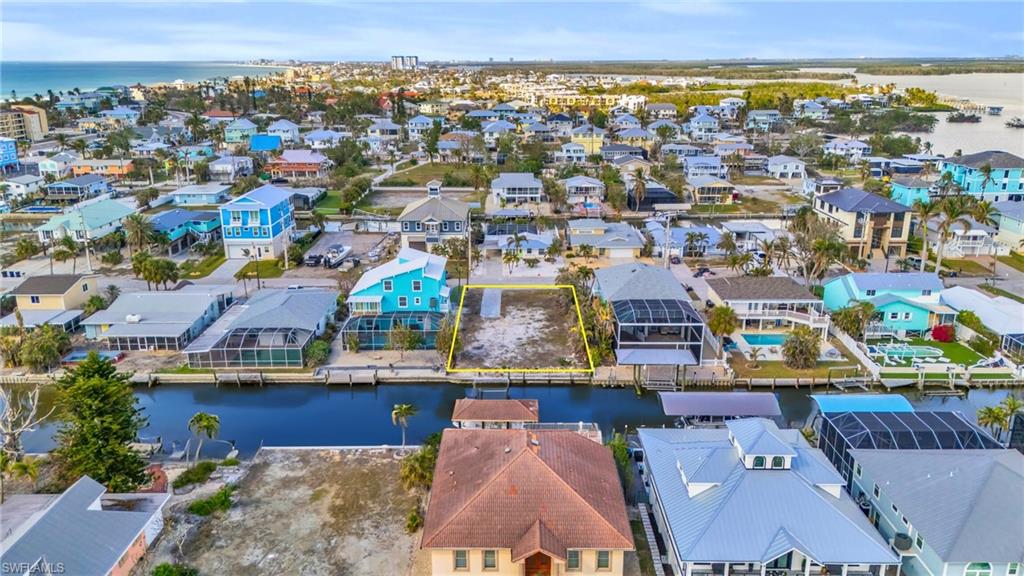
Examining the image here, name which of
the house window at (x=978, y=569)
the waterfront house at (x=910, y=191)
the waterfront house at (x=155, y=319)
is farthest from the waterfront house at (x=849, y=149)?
the house window at (x=978, y=569)

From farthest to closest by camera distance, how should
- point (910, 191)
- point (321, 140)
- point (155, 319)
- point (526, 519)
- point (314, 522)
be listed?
point (321, 140) → point (910, 191) → point (155, 319) → point (314, 522) → point (526, 519)

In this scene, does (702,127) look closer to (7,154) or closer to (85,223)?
(85,223)

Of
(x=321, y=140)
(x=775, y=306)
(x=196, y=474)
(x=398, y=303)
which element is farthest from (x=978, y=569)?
(x=321, y=140)

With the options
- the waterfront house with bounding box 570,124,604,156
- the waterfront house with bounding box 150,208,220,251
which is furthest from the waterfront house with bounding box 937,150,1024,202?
the waterfront house with bounding box 150,208,220,251

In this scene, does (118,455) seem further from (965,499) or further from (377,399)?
(965,499)

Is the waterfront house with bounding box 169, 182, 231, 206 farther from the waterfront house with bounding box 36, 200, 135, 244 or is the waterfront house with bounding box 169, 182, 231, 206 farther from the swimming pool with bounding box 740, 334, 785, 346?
the swimming pool with bounding box 740, 334, 785, 346

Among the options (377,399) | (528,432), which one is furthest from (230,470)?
(528,432)

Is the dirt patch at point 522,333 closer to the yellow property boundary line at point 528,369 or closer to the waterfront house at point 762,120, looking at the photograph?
the yellow property boundary line at point 528,369
